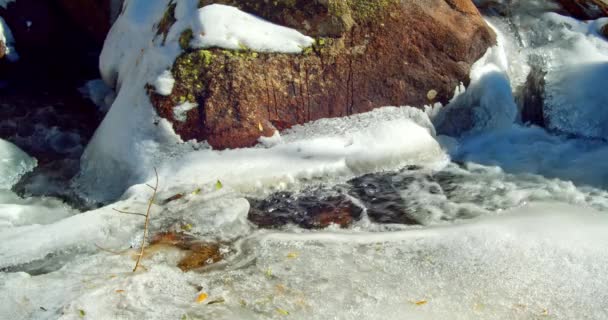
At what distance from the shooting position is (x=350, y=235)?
11.6ft

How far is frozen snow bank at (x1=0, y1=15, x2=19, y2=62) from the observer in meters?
6.38

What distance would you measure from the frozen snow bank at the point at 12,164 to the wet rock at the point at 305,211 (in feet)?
6.44

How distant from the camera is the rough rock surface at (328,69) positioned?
14.5 ft

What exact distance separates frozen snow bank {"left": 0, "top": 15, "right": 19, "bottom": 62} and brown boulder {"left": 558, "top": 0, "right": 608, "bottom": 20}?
556cm

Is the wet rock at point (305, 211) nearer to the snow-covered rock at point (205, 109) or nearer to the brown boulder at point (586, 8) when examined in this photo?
the snow-covered rock at point (205, 109)

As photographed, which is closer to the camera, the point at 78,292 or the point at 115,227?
the point at 78,292

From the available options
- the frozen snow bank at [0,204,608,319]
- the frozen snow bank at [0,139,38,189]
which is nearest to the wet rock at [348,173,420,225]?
the frozen snow bank at [0,204,608,319]

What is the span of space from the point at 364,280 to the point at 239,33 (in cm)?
228

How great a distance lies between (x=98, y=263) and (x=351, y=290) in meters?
1.33

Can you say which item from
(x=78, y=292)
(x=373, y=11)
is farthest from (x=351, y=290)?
(x=373, y=11)

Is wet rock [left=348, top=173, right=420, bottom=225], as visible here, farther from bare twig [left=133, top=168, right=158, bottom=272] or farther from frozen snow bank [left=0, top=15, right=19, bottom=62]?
frozen snow bank [left=0, top=15, right=19, bottom=62]

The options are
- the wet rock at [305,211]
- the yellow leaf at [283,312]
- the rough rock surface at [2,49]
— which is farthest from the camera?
the rough rock surface at [2,49]

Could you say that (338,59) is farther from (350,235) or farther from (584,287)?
(584,287)

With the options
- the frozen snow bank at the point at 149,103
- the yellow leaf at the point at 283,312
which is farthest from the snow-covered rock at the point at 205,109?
the yellow leaf at the point at 283,312
